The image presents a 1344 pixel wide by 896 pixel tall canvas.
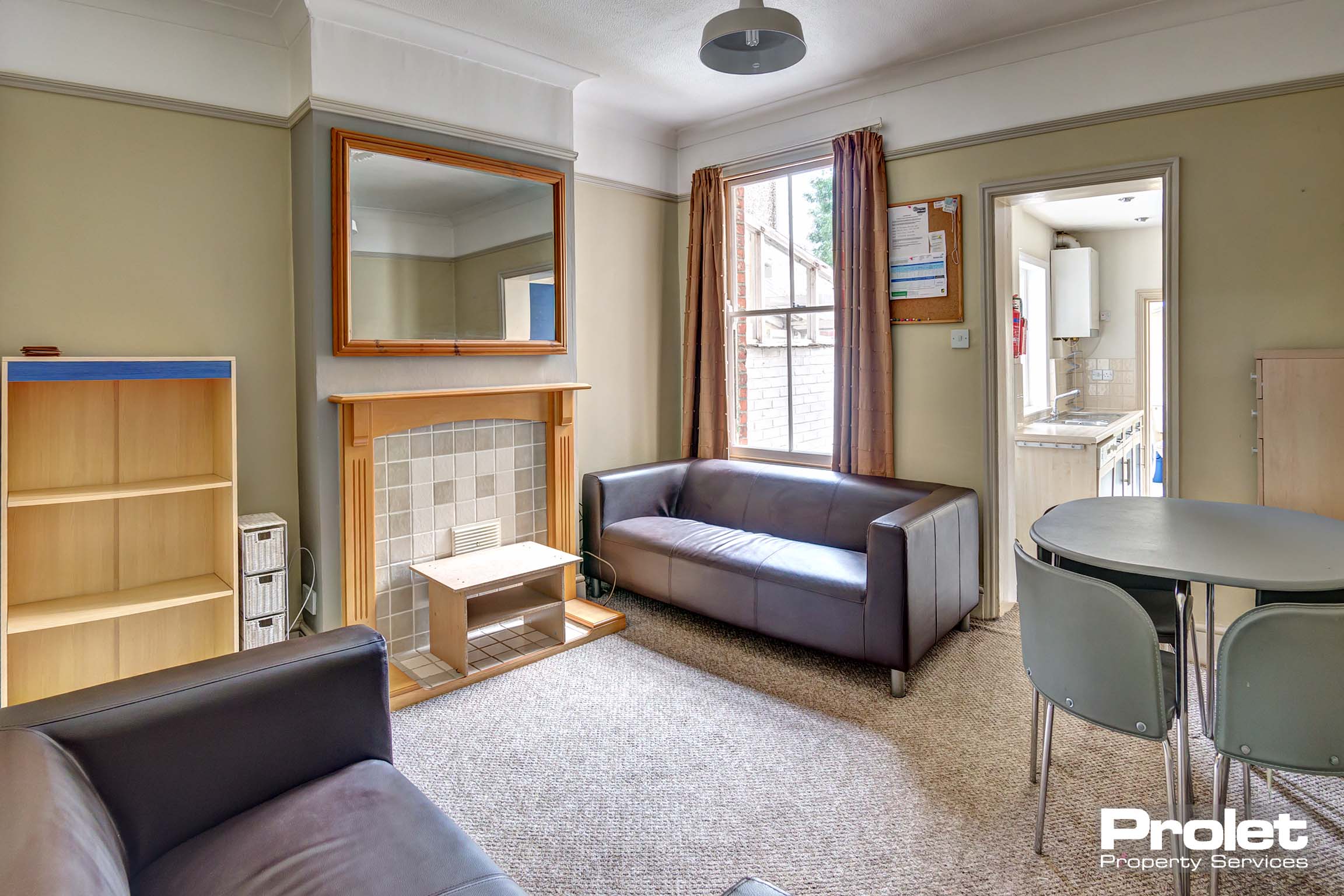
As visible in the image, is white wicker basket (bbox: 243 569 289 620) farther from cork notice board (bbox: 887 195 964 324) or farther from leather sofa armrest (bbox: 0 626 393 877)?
cork notice board (bbox: 887 195 964 324)

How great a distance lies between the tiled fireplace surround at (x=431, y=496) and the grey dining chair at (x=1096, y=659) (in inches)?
93.4

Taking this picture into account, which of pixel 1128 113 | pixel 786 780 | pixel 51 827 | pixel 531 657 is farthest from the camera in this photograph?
pixel 531 657

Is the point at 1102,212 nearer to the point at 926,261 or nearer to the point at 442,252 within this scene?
the point at 926,261

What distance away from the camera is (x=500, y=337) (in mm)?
3400

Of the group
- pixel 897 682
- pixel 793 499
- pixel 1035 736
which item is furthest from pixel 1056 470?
pixel 1035 736

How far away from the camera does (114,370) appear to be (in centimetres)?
240

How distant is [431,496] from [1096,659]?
2.60 meters

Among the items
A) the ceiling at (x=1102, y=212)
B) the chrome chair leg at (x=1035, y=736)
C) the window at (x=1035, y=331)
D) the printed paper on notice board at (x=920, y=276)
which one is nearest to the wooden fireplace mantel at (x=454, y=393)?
the printed paper on notice board at (x=920, y=276)

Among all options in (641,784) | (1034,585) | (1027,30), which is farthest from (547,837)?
(1027,30)

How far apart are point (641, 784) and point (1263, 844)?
1.69 meters

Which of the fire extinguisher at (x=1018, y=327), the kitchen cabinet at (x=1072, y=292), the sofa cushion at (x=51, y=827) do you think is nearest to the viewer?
the sofa cushion at (x=51, y=827)

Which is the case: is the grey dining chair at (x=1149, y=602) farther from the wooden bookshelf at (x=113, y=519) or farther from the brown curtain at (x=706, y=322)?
the wooden bookshelf at (x=113, y=519)

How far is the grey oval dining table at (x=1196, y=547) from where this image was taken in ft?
5.41

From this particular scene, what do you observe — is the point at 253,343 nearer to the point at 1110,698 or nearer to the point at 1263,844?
the point at 1110,698
